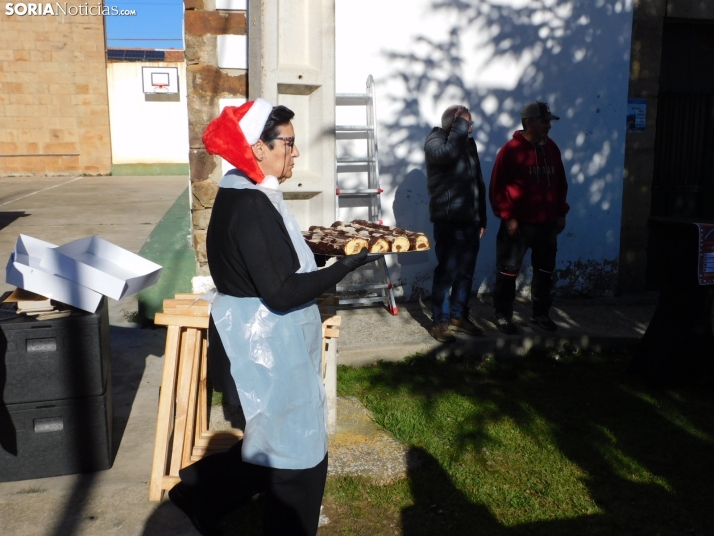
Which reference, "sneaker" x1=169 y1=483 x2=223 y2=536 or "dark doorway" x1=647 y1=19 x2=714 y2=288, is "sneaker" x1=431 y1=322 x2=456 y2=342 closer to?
"sneaker" x1=169 y1=483 x2=223 y2=536

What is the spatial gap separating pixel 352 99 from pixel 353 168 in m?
0.64

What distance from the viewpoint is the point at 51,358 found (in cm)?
380

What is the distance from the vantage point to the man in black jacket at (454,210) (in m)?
5.80

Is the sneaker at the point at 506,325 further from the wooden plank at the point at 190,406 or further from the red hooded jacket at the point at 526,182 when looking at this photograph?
the wooden plank at the point at 190,406

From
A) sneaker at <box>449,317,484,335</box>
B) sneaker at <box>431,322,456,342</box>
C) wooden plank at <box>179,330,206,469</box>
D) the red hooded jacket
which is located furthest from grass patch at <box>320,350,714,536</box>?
the red hooded jacket

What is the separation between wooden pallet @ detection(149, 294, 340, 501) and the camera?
3730mm

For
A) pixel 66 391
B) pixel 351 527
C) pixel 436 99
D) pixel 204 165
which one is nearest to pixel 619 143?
pixel 436 99

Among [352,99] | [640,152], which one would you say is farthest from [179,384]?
[640,152]

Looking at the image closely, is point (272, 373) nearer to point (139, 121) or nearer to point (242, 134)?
point (242, 134)

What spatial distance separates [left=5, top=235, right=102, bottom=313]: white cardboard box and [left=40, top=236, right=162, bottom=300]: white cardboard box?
37 mm

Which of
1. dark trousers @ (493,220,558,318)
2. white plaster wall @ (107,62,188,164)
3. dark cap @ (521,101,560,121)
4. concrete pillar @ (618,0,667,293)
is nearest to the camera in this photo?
dark cap @ (521,101,560,121)

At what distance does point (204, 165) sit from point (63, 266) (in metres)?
2.59

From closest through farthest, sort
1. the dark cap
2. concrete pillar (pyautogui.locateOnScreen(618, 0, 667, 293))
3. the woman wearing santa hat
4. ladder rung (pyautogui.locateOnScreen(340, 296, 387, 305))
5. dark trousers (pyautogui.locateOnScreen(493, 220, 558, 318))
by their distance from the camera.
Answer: the woman wearing santa hat → the dark cap → dark trousers (pyautogui.locateOnScreen(493, 220, 558, 318)) → ladder rung (pyautogui.locateOnScreen(340, 296, 387, 305)) → concrete pillar (pyautogui.locateOnScreen(618, 0, 667, 293))

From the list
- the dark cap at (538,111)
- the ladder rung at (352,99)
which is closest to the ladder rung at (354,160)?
the ladder rung at (352,99)
